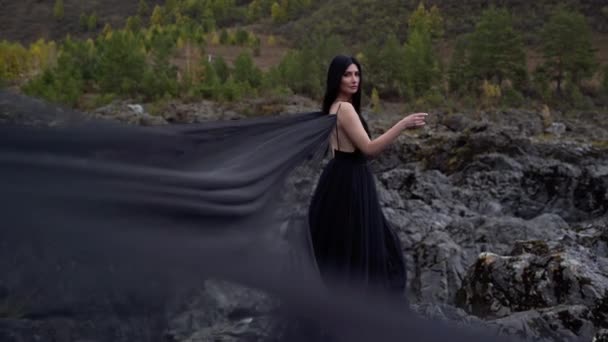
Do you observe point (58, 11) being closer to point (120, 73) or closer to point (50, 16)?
point (50, 16)

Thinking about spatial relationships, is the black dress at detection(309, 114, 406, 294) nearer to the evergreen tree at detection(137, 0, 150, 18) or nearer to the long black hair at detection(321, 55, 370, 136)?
the long black hair at detection(321, 55, 370, 136)

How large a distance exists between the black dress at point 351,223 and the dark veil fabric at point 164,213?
0.92ft

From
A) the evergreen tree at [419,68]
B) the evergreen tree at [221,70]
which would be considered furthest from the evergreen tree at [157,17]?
the evergreen tree at [419,68]

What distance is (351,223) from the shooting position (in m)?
3.24

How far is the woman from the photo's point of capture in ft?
10.4

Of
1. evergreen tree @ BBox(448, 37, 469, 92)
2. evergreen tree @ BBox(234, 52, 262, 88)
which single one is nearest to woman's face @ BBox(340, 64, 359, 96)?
evergreen tree @ BBox(448, 37, 469, 92)

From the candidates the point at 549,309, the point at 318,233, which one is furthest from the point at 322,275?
the point at 549,309

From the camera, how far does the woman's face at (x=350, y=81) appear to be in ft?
10.7

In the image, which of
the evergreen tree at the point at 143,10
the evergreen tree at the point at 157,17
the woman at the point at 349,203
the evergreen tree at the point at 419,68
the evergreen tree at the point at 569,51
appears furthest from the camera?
the evergreen tree at the point at 143,10

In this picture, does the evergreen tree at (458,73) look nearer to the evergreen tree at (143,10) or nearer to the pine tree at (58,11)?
the evergreen tree at (143,10)

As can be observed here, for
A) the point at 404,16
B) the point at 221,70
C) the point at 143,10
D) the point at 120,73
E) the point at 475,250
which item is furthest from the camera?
the point at 143,10

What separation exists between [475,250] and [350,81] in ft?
11.1

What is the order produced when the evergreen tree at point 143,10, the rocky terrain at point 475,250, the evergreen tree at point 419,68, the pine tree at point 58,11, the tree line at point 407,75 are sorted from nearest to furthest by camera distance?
the rocky terrain at point 475,250 → the tree line at point 407,75 → the evergreen tree at point 419,68 → the evergreen tree at point 143,10 → the pine tree at point 58,11

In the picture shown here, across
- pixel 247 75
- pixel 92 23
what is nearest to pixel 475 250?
pixel 247 75
